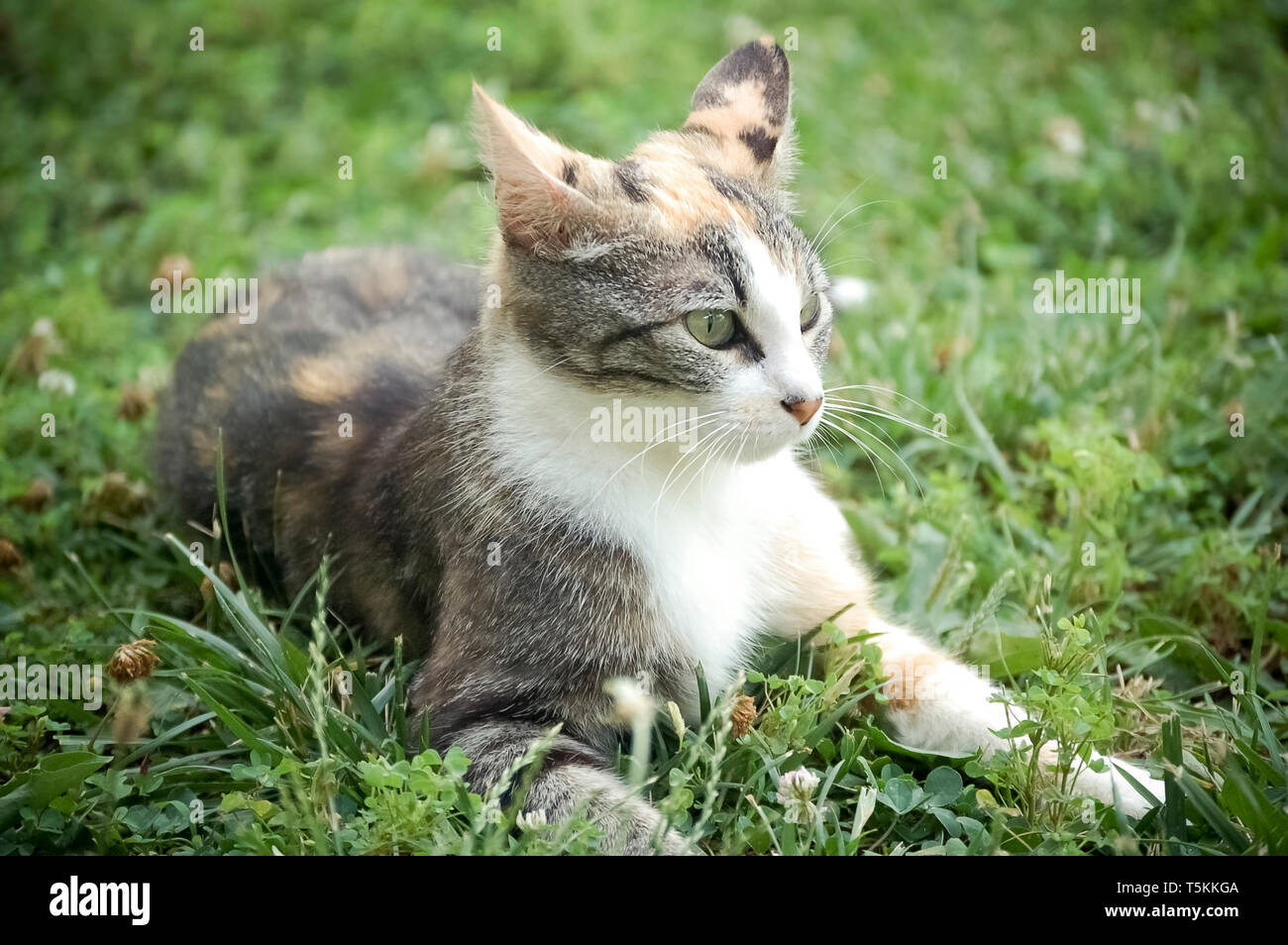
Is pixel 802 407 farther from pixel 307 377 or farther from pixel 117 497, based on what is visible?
pixel 117 497

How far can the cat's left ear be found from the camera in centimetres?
346

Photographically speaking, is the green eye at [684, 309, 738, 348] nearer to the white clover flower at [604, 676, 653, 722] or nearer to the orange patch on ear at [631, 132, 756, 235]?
the orange patch on ear at [631, 132, 756, 235]

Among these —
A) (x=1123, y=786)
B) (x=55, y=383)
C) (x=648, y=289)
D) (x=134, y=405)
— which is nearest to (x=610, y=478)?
(x=648, y=289)

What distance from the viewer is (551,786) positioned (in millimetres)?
2885

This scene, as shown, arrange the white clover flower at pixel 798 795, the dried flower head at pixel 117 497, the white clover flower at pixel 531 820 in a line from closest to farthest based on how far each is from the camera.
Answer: the white clover flower at pixel 531 820 < the white clover flower at pixel 798 795 < the dried flower head at pixel 117 497

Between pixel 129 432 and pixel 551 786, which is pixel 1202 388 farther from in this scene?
pixel 129 432

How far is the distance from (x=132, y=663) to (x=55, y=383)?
1962 mm

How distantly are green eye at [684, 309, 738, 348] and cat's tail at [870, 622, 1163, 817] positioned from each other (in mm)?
925

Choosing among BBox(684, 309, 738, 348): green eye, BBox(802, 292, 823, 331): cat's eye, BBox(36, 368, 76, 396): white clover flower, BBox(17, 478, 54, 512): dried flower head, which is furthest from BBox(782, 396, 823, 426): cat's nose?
BBox(36, 368, 76, 396): white clover flower

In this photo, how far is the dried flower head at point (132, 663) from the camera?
130 inches

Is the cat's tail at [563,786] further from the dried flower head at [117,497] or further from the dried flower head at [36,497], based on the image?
the dried flower head at [36,497]

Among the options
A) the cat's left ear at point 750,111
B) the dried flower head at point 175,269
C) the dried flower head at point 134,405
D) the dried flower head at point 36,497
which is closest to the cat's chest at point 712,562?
the cat's left ear at point 750,111

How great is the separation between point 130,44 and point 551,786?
227 inches

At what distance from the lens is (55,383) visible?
4.84 m
